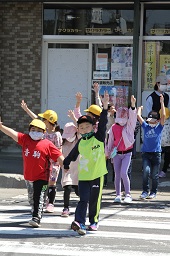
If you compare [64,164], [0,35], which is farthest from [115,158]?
[0,35]

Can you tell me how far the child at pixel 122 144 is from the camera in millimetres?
10820

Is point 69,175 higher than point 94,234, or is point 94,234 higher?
point 69,175

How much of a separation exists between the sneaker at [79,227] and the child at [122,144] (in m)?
Result: 2.60

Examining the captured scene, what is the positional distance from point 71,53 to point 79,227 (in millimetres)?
8309

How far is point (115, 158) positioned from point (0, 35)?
6.30m

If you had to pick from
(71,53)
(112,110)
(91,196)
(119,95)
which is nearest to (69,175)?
(91,196)

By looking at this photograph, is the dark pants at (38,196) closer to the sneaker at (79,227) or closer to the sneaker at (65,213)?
the sneaker at (79,227)

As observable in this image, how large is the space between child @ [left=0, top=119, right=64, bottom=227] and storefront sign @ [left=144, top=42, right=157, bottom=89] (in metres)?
7.09

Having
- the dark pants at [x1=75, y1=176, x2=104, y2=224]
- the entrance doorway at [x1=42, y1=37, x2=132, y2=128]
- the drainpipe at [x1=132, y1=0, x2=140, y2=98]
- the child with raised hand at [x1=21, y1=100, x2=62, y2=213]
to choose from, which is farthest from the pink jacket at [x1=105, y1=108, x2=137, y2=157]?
the entrance doorway at [x1=42, y1=37, x2=132, y2=128]

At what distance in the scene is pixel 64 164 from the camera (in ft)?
28.5

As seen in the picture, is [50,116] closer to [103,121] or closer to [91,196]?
[103,121]

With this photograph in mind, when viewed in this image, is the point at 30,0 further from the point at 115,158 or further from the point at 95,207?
the point at 95,207

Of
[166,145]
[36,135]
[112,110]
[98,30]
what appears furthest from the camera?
[98,30]

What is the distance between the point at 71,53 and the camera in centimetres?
1598
